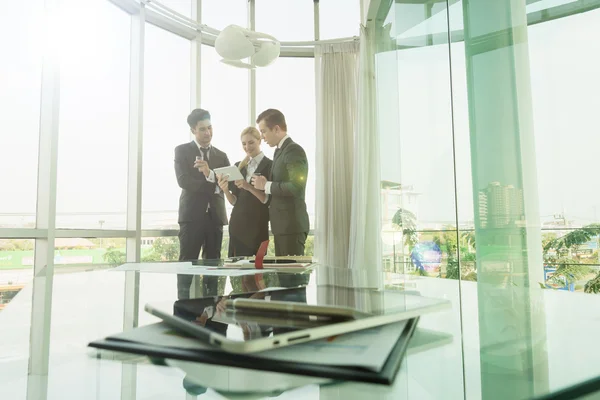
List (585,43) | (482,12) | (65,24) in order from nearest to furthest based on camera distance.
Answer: (585,43) < (482,12) < (65,24)

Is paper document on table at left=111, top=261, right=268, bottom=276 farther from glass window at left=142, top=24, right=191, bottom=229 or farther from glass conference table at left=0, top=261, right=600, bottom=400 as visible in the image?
glass window at left=142, top=24, right=191, bottom=229

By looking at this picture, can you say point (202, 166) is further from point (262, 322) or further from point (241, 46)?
point (262, 322)

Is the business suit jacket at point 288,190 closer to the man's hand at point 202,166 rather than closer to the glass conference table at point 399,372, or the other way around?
the man's hand at point 202,166

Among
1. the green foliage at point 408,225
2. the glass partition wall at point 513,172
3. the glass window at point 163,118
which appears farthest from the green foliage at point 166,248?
the glass partition wall at point 513,172

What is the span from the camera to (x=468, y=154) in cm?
118

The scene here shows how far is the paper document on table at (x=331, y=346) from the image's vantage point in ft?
0.87

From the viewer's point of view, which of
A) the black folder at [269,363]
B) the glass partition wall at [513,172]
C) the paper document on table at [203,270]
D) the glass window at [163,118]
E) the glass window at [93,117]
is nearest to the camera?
the black folder at [269,363]

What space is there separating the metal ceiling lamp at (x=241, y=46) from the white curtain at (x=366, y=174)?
3.94 feet

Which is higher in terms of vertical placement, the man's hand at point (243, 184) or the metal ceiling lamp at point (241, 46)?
the metal ceiling lamp at point (241, 46)

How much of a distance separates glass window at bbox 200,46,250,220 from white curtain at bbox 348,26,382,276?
1.19m

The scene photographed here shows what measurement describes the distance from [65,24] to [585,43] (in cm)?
333

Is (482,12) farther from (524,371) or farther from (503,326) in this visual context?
(524,371)

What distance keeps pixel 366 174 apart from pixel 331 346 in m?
3.50

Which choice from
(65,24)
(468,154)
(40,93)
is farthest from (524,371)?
(65,24)
